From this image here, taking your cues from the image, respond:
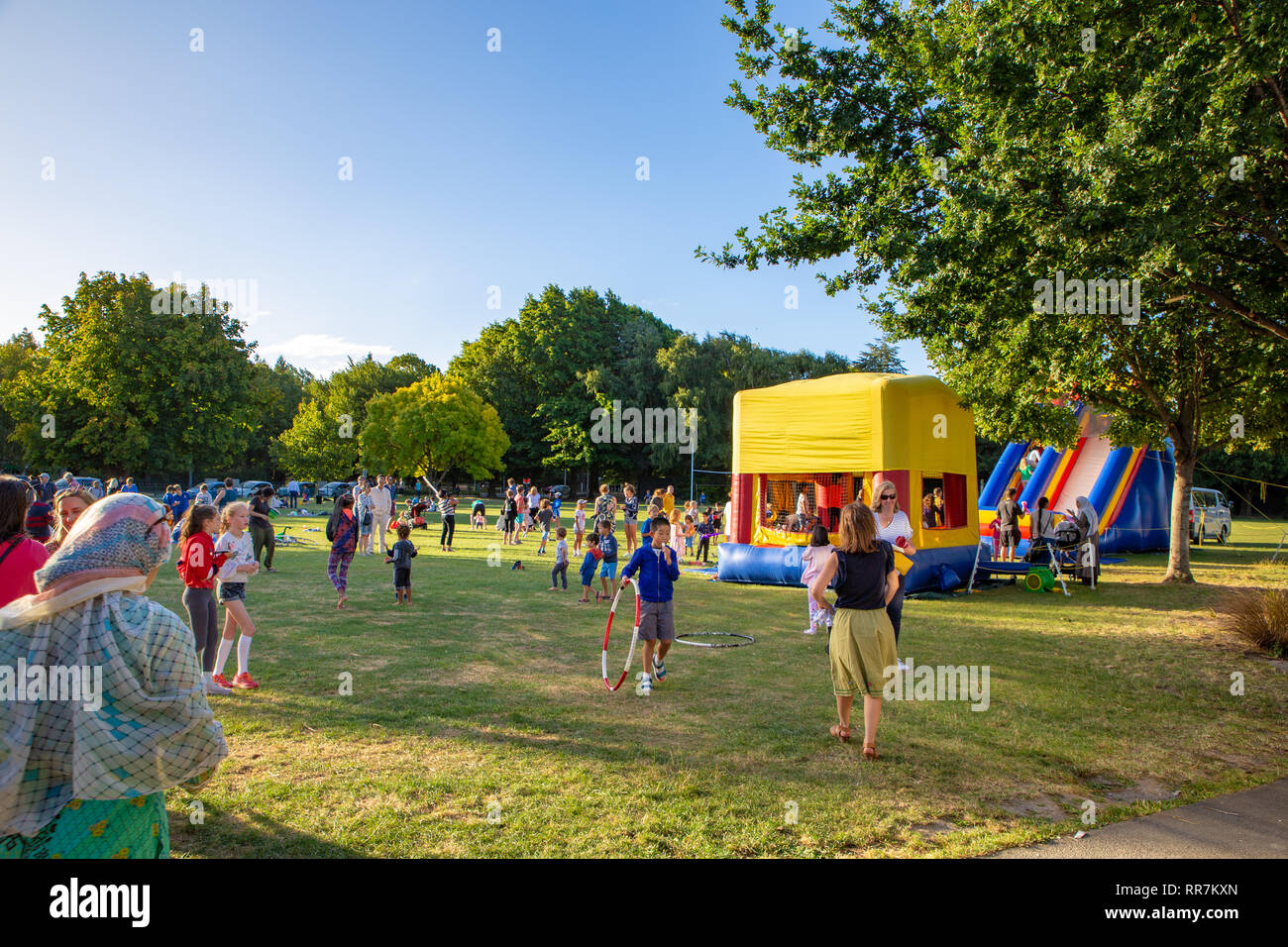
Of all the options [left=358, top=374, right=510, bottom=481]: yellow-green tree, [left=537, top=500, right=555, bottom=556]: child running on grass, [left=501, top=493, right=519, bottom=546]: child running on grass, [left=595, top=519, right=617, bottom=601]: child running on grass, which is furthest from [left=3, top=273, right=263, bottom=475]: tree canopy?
[left=595, top=519, right=617, bottom=601]: child running on grass

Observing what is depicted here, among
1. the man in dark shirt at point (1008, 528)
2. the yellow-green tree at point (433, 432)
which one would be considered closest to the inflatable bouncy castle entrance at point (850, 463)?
the man in dark shirt at point (1008, 528)

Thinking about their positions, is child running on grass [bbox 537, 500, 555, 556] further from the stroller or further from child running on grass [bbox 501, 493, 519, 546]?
the stroller

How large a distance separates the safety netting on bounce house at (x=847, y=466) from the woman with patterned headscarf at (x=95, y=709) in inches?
526

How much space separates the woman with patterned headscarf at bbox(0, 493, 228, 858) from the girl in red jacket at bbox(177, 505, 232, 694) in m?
5.11

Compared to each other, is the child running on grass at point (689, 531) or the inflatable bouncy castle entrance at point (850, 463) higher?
the inflatable bouncy castle entrance at point (850, 463)

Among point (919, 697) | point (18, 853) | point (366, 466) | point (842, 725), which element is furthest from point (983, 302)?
point (366, 466)

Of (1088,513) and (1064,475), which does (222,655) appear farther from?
(1064,475)


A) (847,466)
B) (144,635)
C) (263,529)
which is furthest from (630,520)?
Answer: (144,635)

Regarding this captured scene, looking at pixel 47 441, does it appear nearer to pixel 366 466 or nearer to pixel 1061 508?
pixel 366 466

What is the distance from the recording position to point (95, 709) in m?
2.52

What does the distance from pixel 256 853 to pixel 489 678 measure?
13.8 ft

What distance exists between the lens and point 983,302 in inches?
329

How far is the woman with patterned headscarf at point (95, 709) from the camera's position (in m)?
2.46

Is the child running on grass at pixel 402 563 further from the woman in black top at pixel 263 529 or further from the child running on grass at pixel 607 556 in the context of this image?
the woman in black top at pixel 263 529
